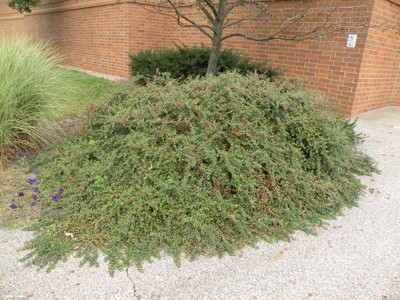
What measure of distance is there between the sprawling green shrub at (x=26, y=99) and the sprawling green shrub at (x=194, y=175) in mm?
563

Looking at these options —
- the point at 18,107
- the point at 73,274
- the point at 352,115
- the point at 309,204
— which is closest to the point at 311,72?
the point at 352,115

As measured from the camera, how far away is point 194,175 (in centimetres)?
325

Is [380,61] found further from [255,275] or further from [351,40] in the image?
[255,275]

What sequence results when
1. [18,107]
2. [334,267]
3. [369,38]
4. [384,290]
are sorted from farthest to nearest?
[369,38] → [18,107] → [334,267] → [384,290]

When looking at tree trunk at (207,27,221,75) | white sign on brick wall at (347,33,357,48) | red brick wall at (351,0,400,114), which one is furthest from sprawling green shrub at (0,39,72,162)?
red brick wall at (351,0,400,114)

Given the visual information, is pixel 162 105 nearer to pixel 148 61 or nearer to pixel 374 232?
pixel 374 232

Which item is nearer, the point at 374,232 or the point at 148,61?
the point at 374,232

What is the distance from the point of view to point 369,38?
20.7 ft

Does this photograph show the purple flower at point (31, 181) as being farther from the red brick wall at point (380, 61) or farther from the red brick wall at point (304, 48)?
the red brick wall at point (380, 61)

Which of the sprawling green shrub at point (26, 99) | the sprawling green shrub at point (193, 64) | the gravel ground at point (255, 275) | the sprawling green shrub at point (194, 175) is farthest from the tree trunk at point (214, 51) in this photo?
the gravel ground at point (255, 275)

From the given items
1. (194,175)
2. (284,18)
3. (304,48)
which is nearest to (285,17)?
(284,18)

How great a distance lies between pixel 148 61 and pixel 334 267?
6.24 meters

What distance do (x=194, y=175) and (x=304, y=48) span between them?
505cm

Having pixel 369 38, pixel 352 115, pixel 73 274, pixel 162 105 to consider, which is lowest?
pixel 73 274
